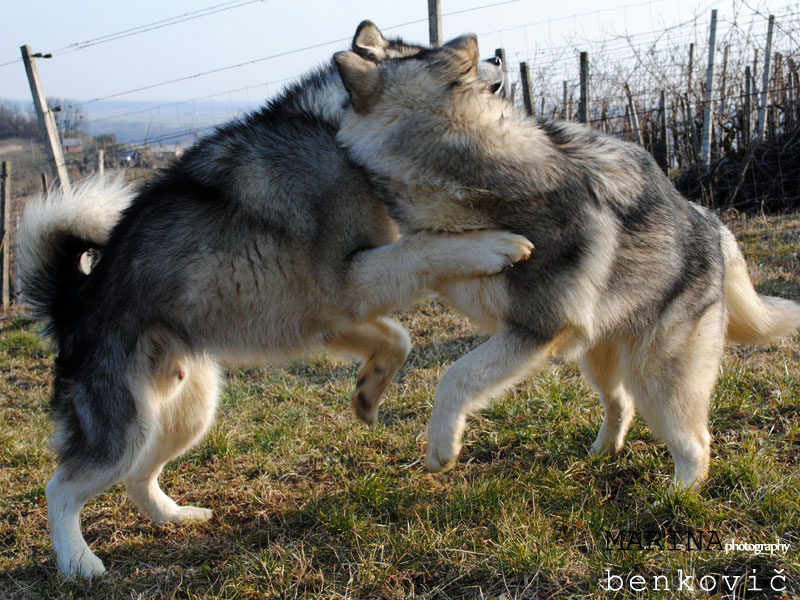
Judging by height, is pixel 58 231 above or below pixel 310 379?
above

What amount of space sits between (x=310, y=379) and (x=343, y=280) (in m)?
2.13

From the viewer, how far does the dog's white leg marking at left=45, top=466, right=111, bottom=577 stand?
285 cm

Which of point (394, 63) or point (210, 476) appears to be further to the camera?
point (210, 476)

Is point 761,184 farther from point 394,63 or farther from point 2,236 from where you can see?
point 2,236

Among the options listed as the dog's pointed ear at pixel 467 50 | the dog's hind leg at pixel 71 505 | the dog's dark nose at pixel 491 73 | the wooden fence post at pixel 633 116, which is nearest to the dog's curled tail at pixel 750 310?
the dog's dark nose at pixel 491 73

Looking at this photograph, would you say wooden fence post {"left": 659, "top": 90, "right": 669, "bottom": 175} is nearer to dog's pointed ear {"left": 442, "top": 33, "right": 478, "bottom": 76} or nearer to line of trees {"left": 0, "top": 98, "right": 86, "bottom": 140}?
dog's pointed ear {"left": 442, "top": 33, "right": 478, "bottom": 76}

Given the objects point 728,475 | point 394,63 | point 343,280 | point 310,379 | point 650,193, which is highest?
point 394,63

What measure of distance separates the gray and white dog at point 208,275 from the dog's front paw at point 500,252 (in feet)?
0.25

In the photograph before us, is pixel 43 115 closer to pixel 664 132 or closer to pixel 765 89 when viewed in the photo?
pixel 664 132

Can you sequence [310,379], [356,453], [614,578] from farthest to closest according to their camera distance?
[310,379] < [356,453] < [614,578]

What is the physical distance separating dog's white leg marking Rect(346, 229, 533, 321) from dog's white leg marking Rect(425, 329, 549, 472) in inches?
12.5

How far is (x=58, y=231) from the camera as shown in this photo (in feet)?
10.2

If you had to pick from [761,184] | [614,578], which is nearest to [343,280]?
[614,578]

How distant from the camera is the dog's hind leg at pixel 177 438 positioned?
316 cm
